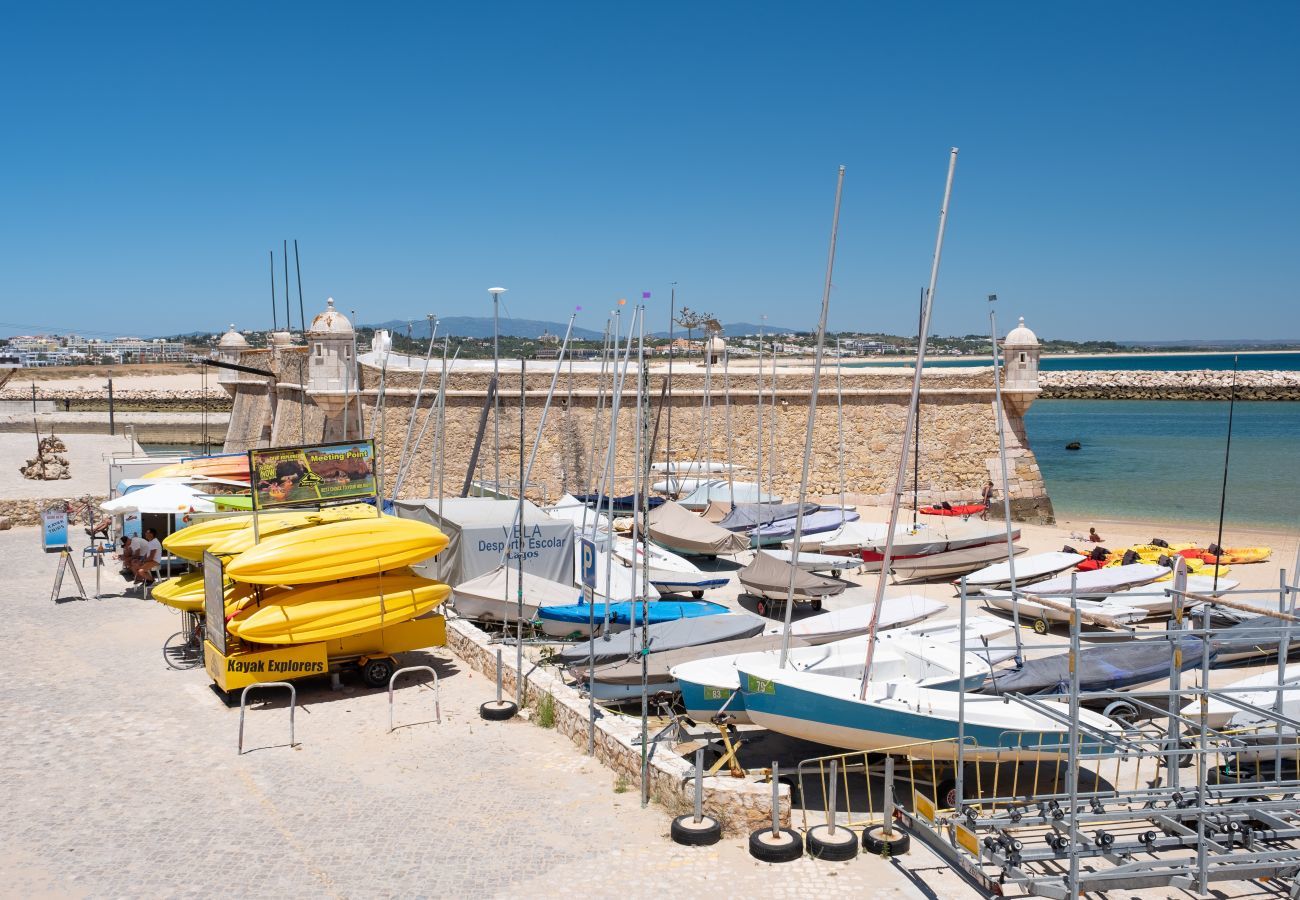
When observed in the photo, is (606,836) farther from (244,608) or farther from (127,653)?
(127,653)

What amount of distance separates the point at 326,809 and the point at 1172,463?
45.5 metres

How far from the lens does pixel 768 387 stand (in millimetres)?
27594

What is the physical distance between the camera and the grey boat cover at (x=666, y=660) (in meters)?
10.4

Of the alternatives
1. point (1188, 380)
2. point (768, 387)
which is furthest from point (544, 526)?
point (1188, 380)

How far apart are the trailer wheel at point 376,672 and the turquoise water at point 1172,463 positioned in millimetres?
22665

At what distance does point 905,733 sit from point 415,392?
1876cm

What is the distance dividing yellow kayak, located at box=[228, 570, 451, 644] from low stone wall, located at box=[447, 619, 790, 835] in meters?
1.08

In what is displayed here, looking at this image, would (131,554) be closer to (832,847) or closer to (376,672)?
(376,672)

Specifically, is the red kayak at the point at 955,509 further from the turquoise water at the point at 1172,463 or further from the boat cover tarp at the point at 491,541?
the boat cover tarp at the point at 491,541

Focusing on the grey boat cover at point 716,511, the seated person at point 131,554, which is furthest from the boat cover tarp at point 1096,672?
the grey boat cover at point 716,511

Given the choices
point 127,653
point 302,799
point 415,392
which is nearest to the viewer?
point 302,799

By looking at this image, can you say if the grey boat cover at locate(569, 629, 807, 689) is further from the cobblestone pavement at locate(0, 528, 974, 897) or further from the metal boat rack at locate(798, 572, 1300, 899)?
the metal boat rack at locate(798, 572, 1300, 899)

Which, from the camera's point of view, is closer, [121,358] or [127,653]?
[127,653]

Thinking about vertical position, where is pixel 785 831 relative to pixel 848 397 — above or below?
below
